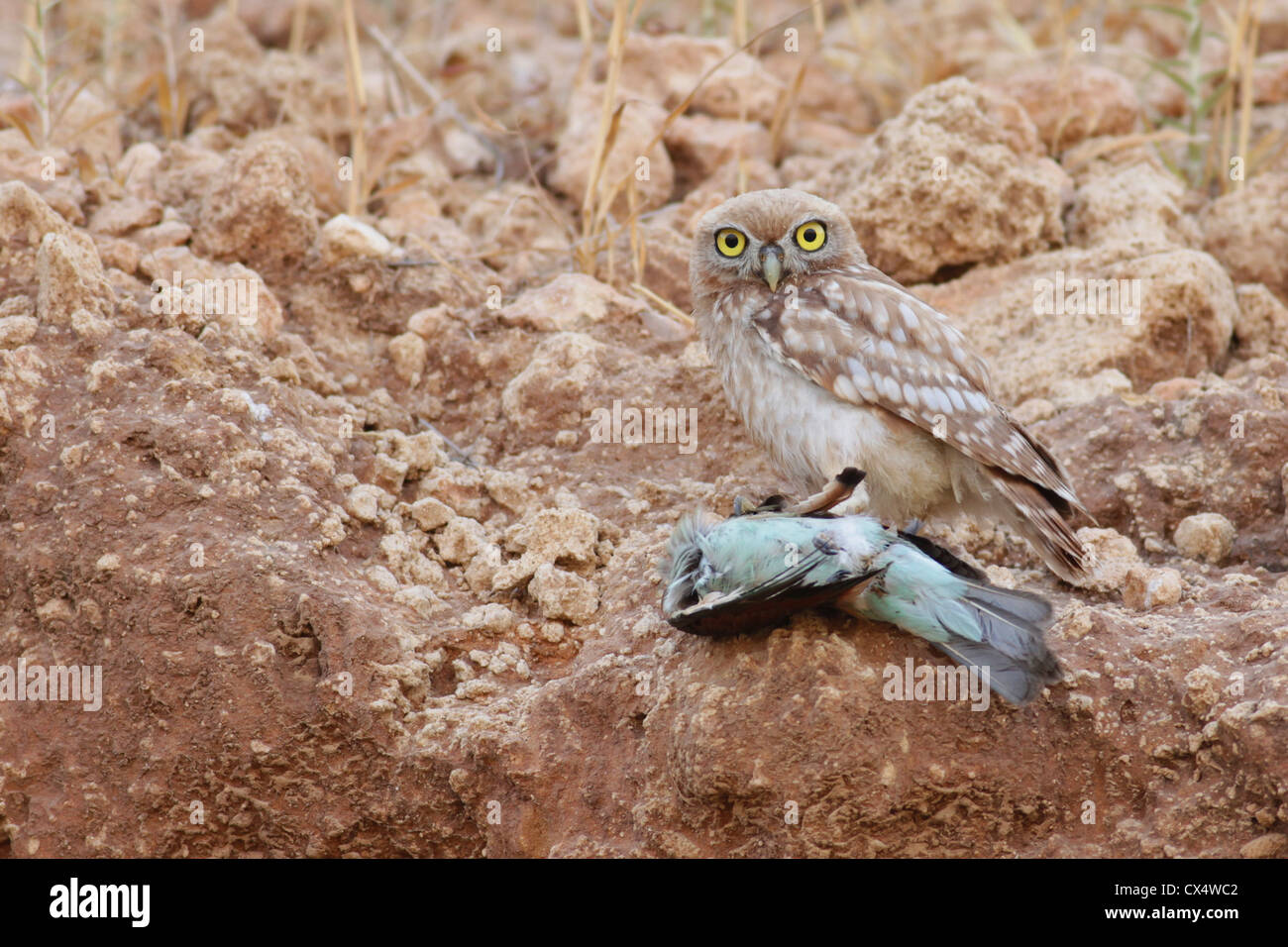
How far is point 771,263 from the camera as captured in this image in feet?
15.1

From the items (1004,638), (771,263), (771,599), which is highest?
(771,263)

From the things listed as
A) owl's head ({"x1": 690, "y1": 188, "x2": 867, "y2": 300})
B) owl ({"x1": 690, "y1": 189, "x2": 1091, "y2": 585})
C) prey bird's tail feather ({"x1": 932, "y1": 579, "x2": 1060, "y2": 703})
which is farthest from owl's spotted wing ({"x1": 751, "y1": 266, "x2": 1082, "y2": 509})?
prey bird's tail feather ({"x1": 932, "y1": 579, "x2": 1060, "y2": 703})

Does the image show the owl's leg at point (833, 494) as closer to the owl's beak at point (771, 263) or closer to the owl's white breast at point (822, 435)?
the owl's white breast at point (822, 435)

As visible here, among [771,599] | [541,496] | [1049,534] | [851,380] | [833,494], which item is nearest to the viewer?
[771,599]

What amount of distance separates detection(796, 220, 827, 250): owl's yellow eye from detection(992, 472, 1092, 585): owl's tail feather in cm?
114

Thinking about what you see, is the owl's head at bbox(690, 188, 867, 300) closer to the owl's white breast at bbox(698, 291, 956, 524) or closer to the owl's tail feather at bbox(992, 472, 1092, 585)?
the owl's white breast at bbox(698, 291, 956, 524)

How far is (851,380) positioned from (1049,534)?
0.84 meters

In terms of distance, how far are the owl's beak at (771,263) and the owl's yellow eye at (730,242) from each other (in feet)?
0.26

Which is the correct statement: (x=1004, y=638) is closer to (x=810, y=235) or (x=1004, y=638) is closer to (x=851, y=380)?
(x=851, y=380)

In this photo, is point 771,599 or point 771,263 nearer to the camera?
point 771,599

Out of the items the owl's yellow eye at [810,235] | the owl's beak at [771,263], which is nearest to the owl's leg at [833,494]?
the owl's beak at [771,263]

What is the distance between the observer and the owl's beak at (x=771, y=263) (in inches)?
181

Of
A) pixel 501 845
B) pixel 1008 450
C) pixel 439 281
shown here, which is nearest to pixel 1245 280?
pixel 1008 450

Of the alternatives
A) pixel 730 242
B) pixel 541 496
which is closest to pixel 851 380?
pixel 730 242
